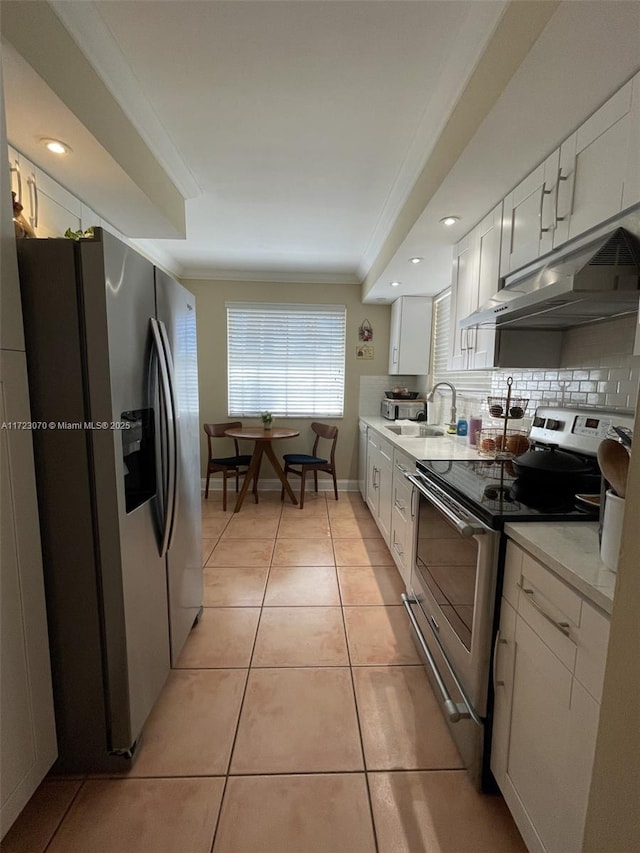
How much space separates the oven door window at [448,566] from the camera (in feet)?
4.21

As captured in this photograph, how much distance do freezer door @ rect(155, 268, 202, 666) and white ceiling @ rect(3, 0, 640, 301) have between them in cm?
73

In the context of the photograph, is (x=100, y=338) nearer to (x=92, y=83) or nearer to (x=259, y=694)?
(x=92, y=83)

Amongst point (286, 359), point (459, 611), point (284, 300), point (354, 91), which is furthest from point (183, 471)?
point (284, 300)

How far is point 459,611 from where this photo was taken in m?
1.37

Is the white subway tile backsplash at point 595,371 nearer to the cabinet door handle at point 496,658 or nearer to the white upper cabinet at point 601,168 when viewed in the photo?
the white upper cabinet at point 601,168

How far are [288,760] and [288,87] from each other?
8.86ft

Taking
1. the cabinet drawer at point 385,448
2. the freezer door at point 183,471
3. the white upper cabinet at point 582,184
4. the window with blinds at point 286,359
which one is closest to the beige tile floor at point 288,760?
the freezer door at point 183,471

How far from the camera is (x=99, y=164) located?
1692 mm

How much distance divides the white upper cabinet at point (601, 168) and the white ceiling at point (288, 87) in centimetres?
49

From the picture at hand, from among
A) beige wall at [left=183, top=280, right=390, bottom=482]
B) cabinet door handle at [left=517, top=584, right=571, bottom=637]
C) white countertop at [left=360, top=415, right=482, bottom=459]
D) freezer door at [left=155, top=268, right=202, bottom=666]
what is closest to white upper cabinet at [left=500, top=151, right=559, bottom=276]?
white countertop at [left=360, top=415, right=482, bottom=459]

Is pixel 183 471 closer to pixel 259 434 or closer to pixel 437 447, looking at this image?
pixel 437 447

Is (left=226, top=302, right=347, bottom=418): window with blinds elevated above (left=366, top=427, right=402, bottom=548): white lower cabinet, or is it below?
above

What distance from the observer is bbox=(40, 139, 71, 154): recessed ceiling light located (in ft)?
5.06

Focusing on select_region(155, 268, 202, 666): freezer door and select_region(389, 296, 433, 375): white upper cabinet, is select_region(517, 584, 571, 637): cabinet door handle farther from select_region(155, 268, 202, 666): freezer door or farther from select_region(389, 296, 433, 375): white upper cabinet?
select_region(389, 296, 433, 375): white upper cabinet
